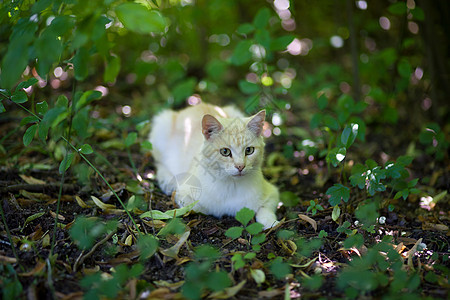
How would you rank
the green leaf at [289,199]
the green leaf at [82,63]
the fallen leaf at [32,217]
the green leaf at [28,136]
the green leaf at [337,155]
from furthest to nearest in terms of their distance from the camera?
the green leaf at [289,199]
the green leaf at [337,155]
the fallen leaf at [32,217]
the green leaf at [28,136]
the green leaf at [82,63]

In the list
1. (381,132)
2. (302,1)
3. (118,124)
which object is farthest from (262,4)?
(118,124)

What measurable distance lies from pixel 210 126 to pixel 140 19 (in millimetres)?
1273

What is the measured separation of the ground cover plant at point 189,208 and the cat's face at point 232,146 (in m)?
0.46

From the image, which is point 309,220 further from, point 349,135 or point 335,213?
point 349,135

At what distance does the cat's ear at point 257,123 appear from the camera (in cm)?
311

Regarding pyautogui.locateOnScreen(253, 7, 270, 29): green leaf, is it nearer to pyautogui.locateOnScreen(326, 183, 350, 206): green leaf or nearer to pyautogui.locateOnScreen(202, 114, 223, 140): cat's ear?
pyautogui.locateOnScreen(202, 114, 223, 140): cat's ear

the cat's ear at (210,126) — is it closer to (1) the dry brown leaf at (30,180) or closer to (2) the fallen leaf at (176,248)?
(2) the fallen leaf at (176,248)

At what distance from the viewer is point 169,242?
278 cm

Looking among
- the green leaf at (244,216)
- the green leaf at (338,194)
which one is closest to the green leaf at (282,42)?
the green leaf at (338,194)

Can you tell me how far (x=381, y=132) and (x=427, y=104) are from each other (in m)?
0.75

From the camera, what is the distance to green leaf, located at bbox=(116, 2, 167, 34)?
194cm

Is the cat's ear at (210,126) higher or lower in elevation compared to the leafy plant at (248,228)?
higher

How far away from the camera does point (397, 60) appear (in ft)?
15.3

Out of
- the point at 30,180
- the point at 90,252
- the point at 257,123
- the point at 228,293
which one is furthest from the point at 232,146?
the point at 30,180
